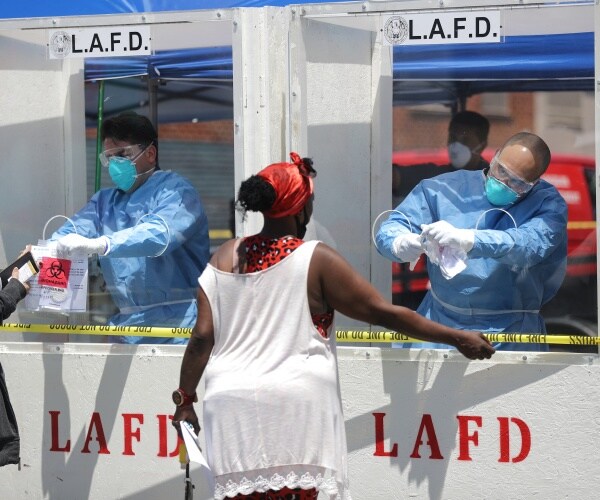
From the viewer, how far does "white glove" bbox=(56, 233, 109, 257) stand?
5090 mm

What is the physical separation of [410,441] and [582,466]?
0.69m

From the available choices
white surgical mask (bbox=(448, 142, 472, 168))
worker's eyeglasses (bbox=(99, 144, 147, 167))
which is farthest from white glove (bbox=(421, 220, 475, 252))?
worker's eyeglasses (bbox=(99, 144, 147, 167))

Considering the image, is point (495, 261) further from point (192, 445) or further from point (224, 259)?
point (192, 445)

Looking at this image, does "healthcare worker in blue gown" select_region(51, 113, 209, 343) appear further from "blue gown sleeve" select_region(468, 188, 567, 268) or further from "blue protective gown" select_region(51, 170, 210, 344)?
"blue gown sleeve" select_region(468, 188, 567, 268)

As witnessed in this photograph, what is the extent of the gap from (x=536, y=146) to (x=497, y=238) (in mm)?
509

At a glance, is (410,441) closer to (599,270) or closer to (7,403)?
(599,270)

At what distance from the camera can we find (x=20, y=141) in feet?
19.3

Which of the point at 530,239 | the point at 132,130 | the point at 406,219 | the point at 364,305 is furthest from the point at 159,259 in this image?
the point at 364,305

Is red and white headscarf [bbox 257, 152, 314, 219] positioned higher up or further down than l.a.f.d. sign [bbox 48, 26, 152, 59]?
further down

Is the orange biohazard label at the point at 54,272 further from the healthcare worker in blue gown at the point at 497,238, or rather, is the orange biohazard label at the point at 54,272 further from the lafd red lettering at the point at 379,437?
the lafd red lettering at the point at 379,437

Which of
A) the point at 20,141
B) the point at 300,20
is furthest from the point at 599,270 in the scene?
the point at 20,141

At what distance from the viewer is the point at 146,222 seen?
5273mm

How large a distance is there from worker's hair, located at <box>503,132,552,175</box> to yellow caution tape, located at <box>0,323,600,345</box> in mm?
686

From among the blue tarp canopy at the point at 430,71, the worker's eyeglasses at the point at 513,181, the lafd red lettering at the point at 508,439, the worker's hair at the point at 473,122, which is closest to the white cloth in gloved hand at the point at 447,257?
the worker's eyeglasses at the point at 513,181
